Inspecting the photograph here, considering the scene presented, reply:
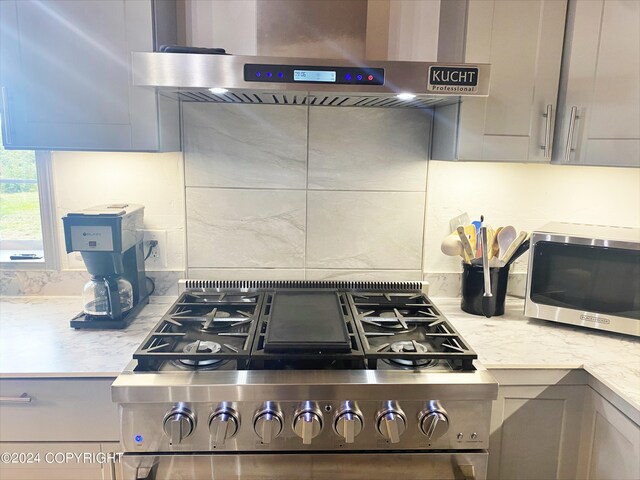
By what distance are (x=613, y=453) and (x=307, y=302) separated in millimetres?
978

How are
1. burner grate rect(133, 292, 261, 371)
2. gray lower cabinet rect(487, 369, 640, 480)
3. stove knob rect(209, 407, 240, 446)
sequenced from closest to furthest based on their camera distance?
stove knob rect(209, 407, 240, 446), burner grate rect(133, 292, 261, 371), gray lower cabinet rect(487, 369, 640, 480)

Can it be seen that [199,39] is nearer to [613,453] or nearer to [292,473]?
[292,473]

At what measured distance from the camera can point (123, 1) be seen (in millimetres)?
1475

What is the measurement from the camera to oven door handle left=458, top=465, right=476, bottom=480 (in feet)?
4.33

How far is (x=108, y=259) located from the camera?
5.35 ft

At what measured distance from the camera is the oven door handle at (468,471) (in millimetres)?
1318

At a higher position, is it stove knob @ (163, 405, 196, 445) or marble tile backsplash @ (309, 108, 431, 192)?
marble tile backsplash @ (309, 108, 431, 192)

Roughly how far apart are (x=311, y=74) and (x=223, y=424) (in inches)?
36.3

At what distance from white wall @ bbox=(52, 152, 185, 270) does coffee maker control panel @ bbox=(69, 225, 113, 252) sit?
0.35 meters

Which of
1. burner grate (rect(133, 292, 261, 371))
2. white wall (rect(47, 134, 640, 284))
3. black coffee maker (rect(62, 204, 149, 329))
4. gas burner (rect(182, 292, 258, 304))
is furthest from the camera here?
white wall (rect(47, 134, 640, 284))

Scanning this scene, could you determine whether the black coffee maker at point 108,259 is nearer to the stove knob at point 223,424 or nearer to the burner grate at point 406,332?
the stove knob at point 223,424

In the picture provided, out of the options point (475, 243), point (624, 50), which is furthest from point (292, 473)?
point (624, 50)

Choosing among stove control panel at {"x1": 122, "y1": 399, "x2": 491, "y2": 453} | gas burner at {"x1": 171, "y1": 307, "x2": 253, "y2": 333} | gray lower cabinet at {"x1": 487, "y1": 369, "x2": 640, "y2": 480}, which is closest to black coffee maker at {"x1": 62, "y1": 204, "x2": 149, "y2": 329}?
gas burner at {"x1": 171, "y1": 307, "x2": 253, "y2": 333}

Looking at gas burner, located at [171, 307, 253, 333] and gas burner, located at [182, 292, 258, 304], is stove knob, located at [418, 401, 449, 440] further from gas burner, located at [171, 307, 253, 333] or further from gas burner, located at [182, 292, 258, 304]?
gas burner, located at [182, 292, 258, 304]
